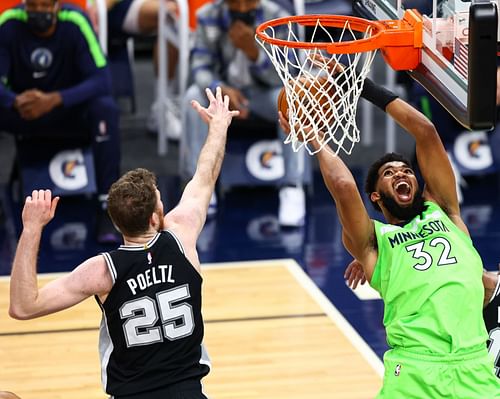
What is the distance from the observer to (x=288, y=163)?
7.89 metres

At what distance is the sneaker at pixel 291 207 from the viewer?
7750 millimetres

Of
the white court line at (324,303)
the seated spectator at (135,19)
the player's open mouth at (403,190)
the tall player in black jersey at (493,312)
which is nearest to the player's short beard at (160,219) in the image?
the player's open mouth at (403,190)

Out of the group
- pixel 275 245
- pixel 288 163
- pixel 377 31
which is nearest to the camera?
pixel 377 31

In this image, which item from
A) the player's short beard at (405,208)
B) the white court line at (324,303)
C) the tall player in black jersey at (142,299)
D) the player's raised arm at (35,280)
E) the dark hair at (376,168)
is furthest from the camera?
the white court line at (324,303)

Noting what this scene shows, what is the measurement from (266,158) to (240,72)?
2.25ft

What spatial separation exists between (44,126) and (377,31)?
13.1 ft

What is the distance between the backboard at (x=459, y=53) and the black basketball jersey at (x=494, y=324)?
38.6 inches

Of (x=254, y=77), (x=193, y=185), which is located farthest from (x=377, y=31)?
(x=254, y=77)

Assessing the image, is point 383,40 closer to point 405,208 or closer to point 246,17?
point 405,208

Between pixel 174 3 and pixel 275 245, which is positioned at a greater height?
pixel 174 3

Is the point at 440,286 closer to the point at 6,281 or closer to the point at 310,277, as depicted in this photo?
the point at 310,277

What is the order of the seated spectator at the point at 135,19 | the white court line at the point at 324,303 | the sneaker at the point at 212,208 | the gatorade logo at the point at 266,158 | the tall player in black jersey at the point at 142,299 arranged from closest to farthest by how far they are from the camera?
the tall player in black jersey at the point at 142,299 < the white court line at the point at 324,303 < the sneaker at the point at 212,208 < the gatorade logo at the point at 266,158 < the seated spectator at the point at 135,19

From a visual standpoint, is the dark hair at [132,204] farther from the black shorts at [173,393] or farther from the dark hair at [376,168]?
the dark hair at [376,168]

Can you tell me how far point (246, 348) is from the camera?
575 centimetres
